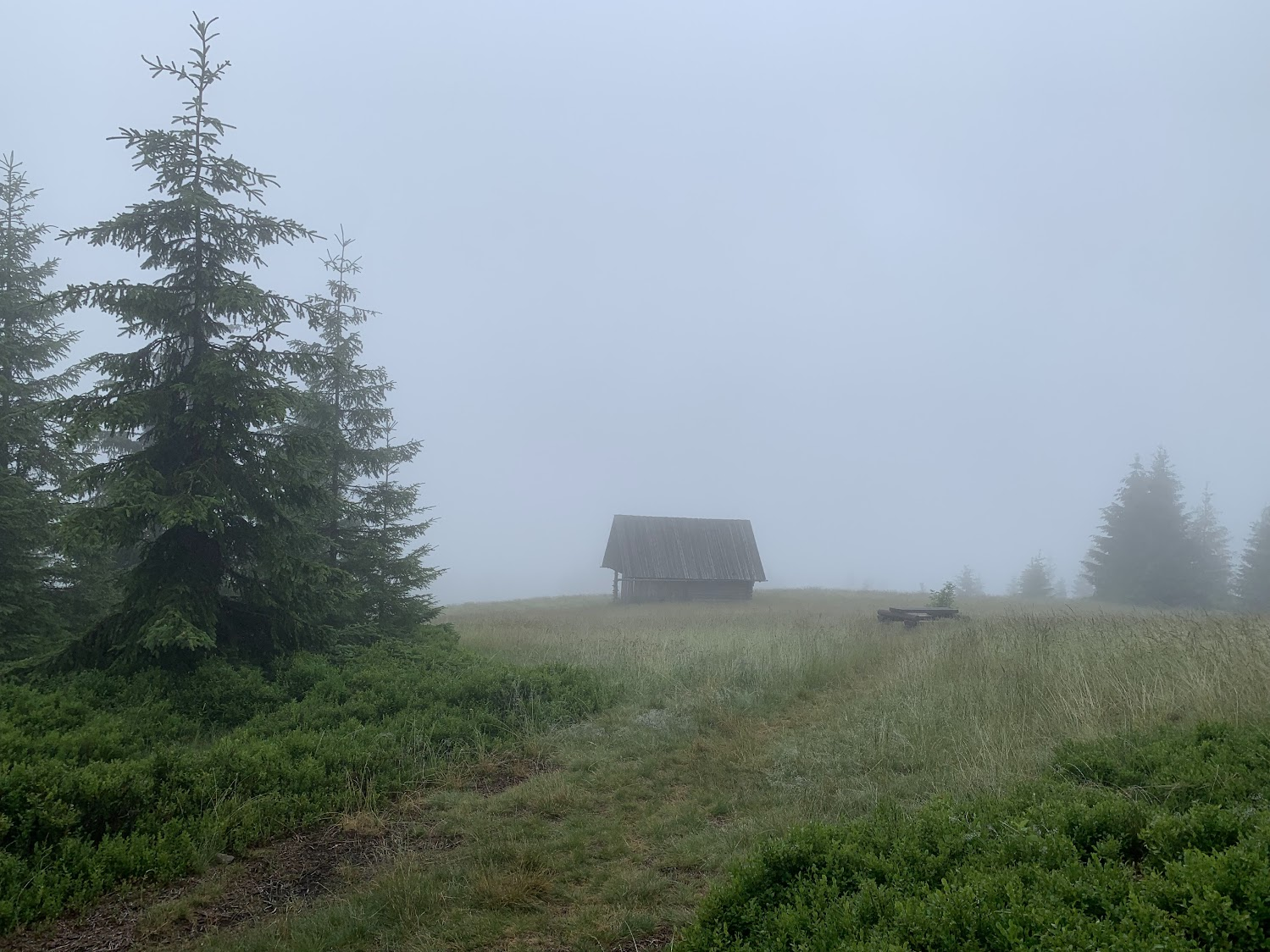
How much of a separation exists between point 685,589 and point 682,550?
2.42m

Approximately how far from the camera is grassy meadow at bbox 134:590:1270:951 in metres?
4.85

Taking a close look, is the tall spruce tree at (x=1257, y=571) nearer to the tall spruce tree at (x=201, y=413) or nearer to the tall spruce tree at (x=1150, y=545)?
the tall spruce tree at (x=1150, y=545)

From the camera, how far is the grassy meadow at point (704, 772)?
4.85 meters

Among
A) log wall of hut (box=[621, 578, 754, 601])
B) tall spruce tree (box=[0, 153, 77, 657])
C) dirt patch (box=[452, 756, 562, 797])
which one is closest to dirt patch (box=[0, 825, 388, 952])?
dirt patch (box=[452, 756, 562, 797])

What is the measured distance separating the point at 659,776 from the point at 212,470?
742 cm

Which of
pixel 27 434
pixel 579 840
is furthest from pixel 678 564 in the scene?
pixel 579 840

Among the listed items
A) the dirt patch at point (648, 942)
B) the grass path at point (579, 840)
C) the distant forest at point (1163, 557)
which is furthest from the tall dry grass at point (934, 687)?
the distant forest at point (1163, 557)

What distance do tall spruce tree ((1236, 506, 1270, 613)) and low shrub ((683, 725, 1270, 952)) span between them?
3465cm

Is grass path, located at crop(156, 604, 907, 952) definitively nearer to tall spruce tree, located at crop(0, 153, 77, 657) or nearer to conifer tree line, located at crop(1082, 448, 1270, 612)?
tall spruce tree, located at crop(0, 153, 77, 657)

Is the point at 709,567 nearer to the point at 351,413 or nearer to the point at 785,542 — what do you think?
the point at 351,413

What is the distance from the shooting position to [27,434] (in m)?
11.4

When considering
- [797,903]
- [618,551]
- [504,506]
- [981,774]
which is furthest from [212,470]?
[504,506]

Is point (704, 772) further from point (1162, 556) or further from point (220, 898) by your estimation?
point (1162, 556)

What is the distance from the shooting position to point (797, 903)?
12.3 feet
